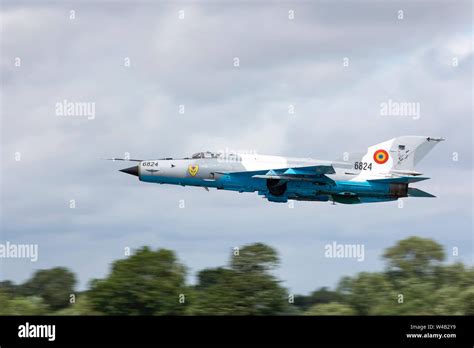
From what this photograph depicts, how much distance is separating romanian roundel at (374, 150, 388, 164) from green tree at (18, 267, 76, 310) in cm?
3071

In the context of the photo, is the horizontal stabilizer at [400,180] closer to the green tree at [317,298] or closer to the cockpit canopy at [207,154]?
the cockpit canopy at [207,154]

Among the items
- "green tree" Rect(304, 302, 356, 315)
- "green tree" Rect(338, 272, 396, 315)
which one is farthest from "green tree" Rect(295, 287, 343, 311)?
"green tree" Rect(304, 302, 356, 315)

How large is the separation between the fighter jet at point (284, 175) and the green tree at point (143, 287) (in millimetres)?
10754

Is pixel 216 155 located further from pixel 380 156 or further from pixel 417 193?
pixel 417 193

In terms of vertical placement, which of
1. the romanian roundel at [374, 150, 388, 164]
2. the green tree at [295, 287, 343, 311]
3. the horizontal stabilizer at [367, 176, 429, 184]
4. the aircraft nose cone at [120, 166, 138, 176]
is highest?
the romanian roundel at [374, 150, 388, 164]

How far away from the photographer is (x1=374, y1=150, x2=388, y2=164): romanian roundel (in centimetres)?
4328

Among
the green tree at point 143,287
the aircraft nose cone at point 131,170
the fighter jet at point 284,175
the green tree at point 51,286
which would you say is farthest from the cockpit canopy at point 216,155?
the green tree at point 51,286

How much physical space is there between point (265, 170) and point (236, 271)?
14.1m

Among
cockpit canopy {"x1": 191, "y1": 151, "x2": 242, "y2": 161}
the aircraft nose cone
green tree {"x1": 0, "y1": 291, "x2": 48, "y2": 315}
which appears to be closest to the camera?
cockpit canopy {"x1": 191, "y1": 151, "x2": 242, "y2": 161}

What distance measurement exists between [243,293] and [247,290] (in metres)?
0.28

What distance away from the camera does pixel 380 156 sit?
43.3 meters

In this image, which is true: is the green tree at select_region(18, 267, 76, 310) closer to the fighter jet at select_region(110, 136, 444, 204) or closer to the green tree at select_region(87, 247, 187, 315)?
the green tree at select_region(87, 247, 187, 315)
